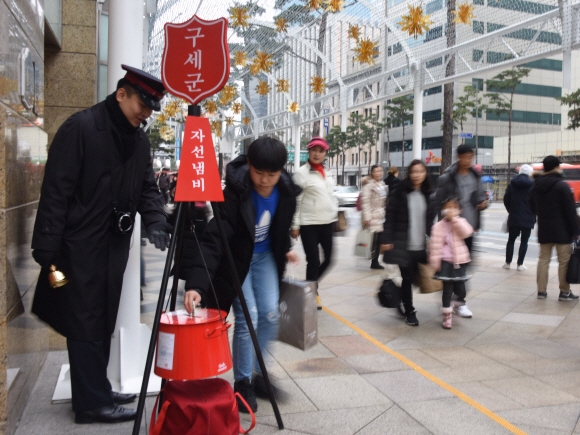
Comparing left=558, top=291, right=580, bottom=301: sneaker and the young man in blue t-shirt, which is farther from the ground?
the young man in blue t-shirt

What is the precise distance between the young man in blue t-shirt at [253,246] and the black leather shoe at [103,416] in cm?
67

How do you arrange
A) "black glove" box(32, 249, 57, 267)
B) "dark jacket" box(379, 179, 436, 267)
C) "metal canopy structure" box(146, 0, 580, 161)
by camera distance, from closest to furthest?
"black glove" box(32, 249, 57, 267) → "dark jacket" box(379, 179, 436, 267) → "metal canopy structure" box(146, 0, 580, 161)

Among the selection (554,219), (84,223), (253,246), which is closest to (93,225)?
(84,223)

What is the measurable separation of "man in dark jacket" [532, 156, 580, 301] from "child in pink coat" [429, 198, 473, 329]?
1.79 m

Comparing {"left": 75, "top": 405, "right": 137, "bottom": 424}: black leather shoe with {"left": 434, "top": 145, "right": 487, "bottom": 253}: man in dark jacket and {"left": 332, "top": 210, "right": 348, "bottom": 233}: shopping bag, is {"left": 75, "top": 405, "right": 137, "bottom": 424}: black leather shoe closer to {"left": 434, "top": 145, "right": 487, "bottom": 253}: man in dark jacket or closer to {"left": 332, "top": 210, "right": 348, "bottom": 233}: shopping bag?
{"left": 332, "top": 210, "right": 348, "bottom": 233}: shopping bag

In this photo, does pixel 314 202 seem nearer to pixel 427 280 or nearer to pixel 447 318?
pixel 427 280

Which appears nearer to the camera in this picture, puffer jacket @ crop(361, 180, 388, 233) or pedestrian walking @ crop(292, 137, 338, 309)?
pedestrian walking @ crop(292, 137, 338, 309)

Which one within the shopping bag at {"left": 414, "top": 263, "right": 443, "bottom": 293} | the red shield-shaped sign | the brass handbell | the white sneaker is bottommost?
the white sneaker

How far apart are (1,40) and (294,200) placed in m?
1.74

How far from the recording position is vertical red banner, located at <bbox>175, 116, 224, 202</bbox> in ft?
9.39

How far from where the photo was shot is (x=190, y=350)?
2.54 meters

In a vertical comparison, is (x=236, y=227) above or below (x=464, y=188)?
below

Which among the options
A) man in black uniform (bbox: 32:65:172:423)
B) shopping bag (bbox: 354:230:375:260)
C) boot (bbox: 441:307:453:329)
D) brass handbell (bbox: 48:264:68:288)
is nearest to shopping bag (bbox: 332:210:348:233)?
boot (bbox: 441:307:453:329)

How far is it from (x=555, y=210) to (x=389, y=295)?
8.81ft
